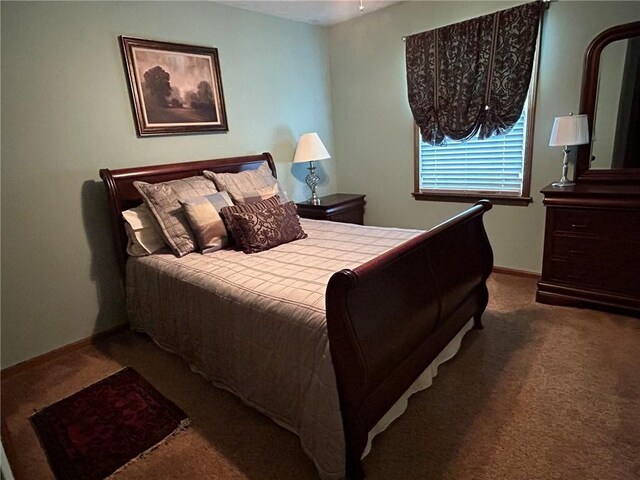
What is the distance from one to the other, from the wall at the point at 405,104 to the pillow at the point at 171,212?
2.17m

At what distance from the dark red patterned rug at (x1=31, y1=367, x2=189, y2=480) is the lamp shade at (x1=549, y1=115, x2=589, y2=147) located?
305 centimetres

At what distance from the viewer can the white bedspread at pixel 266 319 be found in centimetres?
149

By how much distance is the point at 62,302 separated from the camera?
102 inches

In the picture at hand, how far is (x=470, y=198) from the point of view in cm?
353

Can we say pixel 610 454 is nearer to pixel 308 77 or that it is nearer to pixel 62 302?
pixel 62 302

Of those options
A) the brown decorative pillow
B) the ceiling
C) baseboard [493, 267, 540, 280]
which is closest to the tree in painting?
the ceiling

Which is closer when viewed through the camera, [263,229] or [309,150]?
[263,229]

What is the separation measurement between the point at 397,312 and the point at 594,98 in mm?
2443

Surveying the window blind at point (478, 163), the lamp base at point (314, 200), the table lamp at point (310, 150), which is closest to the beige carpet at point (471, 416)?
the window blind at point (478, 163)

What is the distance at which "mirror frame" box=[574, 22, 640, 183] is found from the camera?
2.58 meters

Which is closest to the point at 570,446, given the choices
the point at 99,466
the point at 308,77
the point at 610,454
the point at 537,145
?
the point at 610,454

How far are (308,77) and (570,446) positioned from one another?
12.2 feet

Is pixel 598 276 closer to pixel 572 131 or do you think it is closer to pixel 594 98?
pixel 572 131

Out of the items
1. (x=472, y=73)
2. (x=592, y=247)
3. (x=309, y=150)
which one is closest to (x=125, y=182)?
(x=309, y=150)
